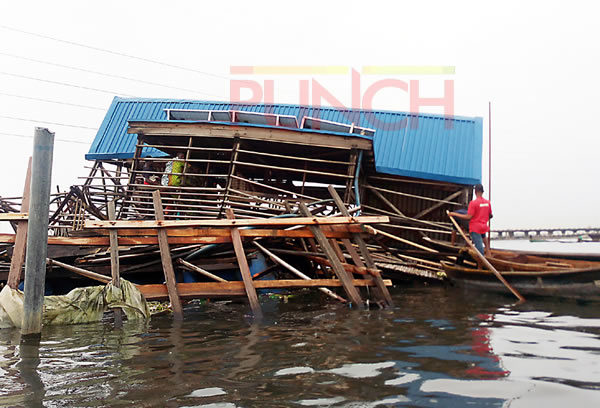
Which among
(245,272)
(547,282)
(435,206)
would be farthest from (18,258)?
(435,206)

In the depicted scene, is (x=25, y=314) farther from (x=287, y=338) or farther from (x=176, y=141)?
(x=176, y=141)

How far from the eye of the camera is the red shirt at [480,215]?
434 inches

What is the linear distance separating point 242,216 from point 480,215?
6.01 m

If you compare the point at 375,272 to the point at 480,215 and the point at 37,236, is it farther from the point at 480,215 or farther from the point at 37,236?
the point at 37,236

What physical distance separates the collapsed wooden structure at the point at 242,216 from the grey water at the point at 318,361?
1293 millimetres

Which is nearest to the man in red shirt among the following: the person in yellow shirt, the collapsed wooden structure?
the collapsed wooden structure

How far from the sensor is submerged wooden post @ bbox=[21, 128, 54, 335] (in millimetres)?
6105

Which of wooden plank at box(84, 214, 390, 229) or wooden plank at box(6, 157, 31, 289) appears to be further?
wooden plank at box(84, 214, 390, 229)

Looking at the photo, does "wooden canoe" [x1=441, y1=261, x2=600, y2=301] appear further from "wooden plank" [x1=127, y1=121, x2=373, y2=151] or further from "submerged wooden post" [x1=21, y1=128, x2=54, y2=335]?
"submerged wooden post" [x1=21, y1=128, x2=54, y2=335]

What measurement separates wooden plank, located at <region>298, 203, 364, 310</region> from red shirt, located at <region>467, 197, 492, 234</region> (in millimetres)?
4516

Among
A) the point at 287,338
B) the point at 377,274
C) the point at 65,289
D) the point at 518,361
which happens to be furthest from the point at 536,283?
the point at 65,289

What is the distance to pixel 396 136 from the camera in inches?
674

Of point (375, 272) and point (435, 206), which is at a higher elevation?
point (435, 206)

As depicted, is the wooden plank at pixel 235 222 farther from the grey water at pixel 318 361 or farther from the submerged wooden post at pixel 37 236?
the grey water at pixel 318 361
